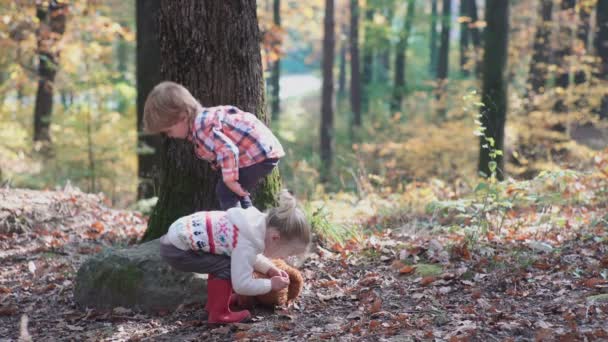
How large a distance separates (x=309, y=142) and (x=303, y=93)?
21519 millimetres

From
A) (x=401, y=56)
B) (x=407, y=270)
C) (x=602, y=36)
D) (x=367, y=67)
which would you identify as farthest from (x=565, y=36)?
(x=367, y=67)

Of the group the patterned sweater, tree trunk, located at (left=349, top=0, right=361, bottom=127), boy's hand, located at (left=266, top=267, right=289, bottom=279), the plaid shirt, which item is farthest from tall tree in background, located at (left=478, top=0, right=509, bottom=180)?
tree trunk, located at (left=349, top=0, right=361, bottom=127)

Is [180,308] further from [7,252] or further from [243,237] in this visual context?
[7,252]

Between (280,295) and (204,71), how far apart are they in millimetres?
1965

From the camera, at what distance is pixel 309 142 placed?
82.8 feet

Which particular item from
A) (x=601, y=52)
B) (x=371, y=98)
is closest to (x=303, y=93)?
(x=371, y=98)

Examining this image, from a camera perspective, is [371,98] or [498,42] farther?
[371,98]

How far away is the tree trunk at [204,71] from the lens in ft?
15.9

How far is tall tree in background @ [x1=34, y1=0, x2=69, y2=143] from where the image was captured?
12164 millimetres

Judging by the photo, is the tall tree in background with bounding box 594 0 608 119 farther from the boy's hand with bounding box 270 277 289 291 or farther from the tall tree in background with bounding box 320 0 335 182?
the boy's hand with bounding box 270 277 289 291

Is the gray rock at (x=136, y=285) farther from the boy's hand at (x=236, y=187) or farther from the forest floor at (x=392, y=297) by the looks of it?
the boy's hand at (x=236, y=187)

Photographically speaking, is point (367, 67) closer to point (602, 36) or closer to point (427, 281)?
point (602, 36)

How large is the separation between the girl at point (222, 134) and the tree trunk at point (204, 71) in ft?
2.16

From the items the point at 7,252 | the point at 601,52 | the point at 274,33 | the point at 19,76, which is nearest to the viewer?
the point at 7,252
